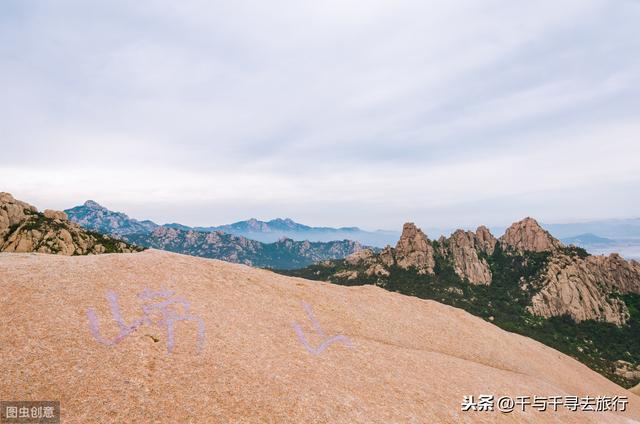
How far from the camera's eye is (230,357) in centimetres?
1978

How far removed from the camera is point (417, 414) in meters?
18.9

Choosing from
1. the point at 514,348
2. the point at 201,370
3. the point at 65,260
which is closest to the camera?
the point at 201,370

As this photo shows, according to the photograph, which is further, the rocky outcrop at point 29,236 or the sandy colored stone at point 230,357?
the rocky outcrop at point 29,236

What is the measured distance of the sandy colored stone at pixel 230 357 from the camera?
15.8m

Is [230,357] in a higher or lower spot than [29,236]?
lower

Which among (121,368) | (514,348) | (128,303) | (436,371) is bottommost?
(514,348)

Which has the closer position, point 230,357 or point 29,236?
point 230,357

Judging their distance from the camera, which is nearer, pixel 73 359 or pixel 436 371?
pixel 73 359

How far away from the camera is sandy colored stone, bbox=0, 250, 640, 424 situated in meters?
15.8

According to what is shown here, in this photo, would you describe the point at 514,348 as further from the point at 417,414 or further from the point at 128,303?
the point at 128,303

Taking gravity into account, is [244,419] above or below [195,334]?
below

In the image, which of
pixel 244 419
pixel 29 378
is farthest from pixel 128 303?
A: pixel 244 419

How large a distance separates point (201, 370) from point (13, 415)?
7.40 m

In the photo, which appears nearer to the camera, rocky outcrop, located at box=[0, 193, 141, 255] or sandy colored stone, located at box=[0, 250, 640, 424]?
sandy colored stone, located at box=[0, 250, 640, 424]
